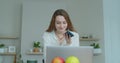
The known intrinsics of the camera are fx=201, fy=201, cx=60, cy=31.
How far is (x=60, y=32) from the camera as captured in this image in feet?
5.82

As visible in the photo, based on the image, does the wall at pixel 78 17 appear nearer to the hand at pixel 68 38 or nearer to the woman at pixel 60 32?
the woman at pixel 60 32

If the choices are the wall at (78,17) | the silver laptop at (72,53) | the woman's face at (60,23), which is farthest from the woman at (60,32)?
the wall at (78,17)

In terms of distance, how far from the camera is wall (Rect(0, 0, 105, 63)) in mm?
4500

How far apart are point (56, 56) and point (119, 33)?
3.39 meters

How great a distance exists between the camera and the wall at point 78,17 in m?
4.50

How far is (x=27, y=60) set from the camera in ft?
13.6

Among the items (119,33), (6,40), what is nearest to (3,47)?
(6,40)

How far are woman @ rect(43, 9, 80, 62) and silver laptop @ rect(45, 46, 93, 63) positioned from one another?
1.25 ft

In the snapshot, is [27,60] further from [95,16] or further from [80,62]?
[80,62]

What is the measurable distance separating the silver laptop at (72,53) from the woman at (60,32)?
383mm

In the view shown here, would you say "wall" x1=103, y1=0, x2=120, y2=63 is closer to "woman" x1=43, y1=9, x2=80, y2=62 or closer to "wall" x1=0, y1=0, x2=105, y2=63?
"wall" x1=0, y1=0, x2=105, y2=63

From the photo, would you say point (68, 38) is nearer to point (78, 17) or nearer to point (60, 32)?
point (60, 32)

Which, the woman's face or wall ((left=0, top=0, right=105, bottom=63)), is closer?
the woman's face

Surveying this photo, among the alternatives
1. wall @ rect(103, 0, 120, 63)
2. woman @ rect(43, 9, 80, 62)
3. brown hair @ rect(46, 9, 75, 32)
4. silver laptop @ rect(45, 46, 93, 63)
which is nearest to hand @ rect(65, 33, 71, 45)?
woman @ rect(43, 9, 80, 62)
